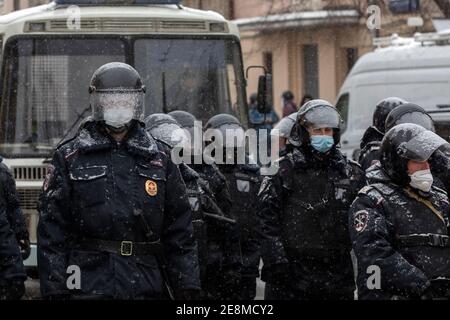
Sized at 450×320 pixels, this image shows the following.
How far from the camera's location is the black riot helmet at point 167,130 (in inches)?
349

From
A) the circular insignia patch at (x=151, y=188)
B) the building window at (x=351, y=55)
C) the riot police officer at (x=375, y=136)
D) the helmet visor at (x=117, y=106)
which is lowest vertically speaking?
the building window at (x=351, y=55)

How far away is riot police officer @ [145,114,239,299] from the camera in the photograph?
322 inches

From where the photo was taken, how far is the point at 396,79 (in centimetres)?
1798

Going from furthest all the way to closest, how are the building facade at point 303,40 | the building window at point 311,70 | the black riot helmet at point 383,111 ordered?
1. the building window at point 311,70
2. the building facade at point 303,40
3. the black riot helmet at point 383,111

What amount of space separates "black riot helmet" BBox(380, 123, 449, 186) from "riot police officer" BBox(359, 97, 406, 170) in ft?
6.03

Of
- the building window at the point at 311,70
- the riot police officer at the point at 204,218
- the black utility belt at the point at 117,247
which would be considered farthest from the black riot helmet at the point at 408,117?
the building window at the point at 311,70

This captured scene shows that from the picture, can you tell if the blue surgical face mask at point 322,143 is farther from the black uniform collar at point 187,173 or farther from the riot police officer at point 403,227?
the riot police officer at point 403,227

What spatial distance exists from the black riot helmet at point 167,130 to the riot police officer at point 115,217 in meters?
2.14

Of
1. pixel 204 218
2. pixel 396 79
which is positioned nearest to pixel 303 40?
pixel 396 79

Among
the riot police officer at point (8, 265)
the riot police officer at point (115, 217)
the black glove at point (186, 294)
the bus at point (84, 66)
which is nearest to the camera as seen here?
the riot police officer at point (115, 217)

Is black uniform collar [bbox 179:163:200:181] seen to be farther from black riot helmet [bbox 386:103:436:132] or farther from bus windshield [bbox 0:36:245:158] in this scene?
bus windshield [bbox 0:36:245:158]

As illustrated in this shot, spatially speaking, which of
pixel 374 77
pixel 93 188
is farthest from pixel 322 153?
pixel 374 77

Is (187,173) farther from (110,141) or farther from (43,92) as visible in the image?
(43,92)

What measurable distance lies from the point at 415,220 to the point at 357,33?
2784 cm
